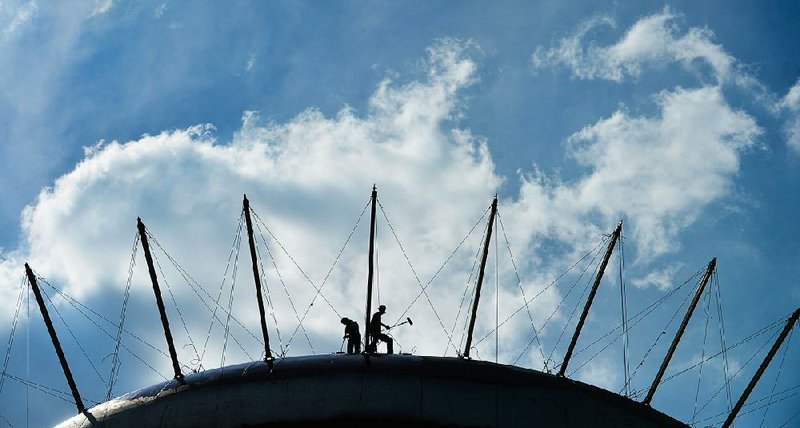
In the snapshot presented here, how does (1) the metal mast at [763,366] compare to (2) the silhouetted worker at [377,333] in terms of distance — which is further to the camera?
(1) the metal mast at [763,366]

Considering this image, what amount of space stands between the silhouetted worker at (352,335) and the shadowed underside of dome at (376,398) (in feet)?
11.7

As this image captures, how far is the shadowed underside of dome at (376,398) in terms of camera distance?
3494 centimetres

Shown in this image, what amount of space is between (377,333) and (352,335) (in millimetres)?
1383

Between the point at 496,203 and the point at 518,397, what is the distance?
11.9 m

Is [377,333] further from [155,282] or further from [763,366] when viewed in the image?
[763,366]

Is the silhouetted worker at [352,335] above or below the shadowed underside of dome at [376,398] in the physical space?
above

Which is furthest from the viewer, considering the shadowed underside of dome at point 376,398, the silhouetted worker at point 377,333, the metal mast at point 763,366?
the metal mast at point 763,366

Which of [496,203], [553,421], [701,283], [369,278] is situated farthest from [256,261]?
[701,283]

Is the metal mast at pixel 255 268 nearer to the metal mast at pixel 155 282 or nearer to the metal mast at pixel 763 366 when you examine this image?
the metal mast at pixel 155 282

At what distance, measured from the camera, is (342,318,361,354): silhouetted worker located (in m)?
42.6

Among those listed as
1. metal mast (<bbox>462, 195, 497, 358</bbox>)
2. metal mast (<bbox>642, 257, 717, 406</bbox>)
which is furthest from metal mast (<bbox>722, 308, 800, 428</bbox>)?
metal mast (<bbox>462, 195, 497, 358</bbox>)

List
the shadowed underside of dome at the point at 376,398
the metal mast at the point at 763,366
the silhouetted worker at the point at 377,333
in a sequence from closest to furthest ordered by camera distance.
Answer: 1. the shadowed underside of dome at the point at 376,398
2. the silhouetted worker at the point at 377,333
3. the metal mast at the point at 763,366

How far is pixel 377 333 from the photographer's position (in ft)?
138

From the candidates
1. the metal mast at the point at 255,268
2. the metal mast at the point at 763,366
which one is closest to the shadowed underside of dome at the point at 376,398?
the metal mast at the point at 255,268
